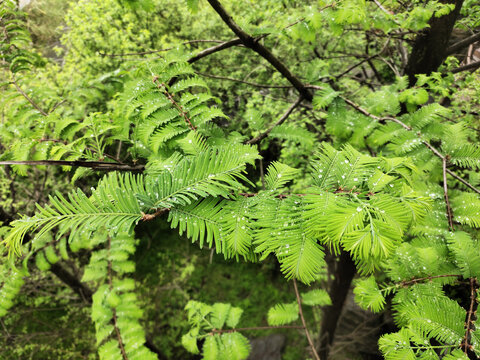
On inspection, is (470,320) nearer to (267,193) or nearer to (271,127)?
(267,193)

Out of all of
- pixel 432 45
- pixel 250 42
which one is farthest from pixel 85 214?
pixel 432 45

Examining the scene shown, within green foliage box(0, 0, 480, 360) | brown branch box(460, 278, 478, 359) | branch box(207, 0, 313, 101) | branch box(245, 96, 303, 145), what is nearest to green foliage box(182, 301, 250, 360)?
green foliage box(0, 0, 480, 360)

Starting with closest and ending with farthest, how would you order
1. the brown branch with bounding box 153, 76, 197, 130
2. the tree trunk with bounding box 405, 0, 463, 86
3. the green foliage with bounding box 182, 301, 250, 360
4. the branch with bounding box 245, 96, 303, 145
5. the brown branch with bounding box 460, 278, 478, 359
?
the brown branch with bounding box 460, 278, 478, 359 < the brown branch with bounding box 153, 76, 197, 130 < the branch with bounding box 245, 96, 303, 145 < the green foliage with bounding box 182, 301, 250, 360 < the tree trunk with bounding box 405, 0, 463, 86

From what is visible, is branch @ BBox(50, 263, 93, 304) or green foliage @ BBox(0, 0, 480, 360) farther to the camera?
branch @ BBox(50, 263, 93, 304)

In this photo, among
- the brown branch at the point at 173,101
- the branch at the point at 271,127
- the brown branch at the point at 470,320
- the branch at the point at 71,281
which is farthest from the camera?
the branch at the point at 71,281

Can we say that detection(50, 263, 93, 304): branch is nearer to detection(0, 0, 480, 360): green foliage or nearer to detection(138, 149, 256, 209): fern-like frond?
detection(0, 0, 480, 360): green foliage

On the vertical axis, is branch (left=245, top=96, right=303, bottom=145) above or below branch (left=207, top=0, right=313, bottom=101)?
below

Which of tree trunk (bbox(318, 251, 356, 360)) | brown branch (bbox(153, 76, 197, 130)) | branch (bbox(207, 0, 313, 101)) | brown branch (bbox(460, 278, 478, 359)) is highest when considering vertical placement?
branch (bbox(207, 0, 313, 101))

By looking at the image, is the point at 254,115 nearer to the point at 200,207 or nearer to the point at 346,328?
the point at 200,207

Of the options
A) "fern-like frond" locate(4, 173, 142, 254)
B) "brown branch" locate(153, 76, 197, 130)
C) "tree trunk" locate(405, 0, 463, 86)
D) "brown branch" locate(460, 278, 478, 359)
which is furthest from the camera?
"tree trunk" locate(405, 0, 463, 86)

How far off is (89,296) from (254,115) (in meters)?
4.14

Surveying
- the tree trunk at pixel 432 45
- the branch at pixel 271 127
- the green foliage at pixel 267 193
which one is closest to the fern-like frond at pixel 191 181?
the green foliage at pixel 267 193

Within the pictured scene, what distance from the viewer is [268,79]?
4723mm

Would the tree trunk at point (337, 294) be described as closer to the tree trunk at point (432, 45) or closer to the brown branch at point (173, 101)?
the tree trunk at point (432, 45)
